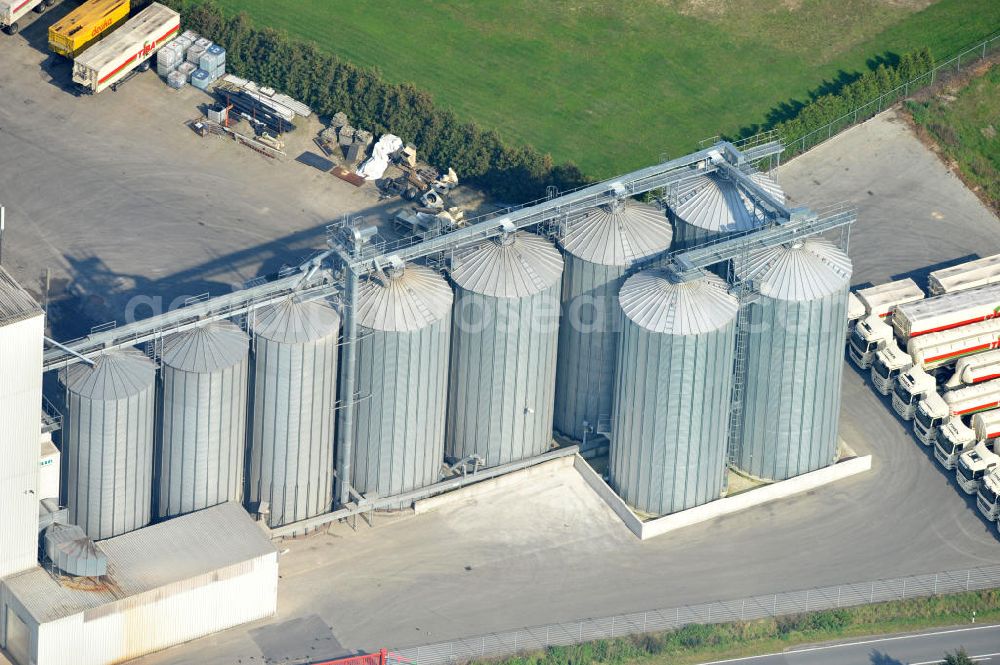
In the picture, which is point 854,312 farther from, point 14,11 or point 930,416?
point 14,11

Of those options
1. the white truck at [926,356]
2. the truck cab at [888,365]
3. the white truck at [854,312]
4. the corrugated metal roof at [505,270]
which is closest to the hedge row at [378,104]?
the white truck at [854,312]

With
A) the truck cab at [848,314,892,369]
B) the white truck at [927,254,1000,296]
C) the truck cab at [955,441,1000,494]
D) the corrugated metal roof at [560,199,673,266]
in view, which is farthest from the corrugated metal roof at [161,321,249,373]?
the white truck at [927,254,1000,296]

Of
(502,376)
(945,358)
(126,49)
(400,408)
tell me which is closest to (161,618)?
(400,408)

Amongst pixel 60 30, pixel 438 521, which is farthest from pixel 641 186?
pixel 60 30

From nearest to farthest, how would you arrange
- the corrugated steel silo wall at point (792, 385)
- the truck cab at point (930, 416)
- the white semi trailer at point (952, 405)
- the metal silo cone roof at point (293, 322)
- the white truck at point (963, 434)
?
the metal silo cone roof at point (293, 322) → the corrugated steel silo wall at point (792, 385) → the white truck at point (963, 434) → the truck cab at point (930, 416) → the white semi trailer at point (952, 405)

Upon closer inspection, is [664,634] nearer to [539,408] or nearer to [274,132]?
[539,408]

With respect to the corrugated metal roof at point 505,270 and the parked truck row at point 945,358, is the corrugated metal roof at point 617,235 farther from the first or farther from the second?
the parked truck row at point 945,358
